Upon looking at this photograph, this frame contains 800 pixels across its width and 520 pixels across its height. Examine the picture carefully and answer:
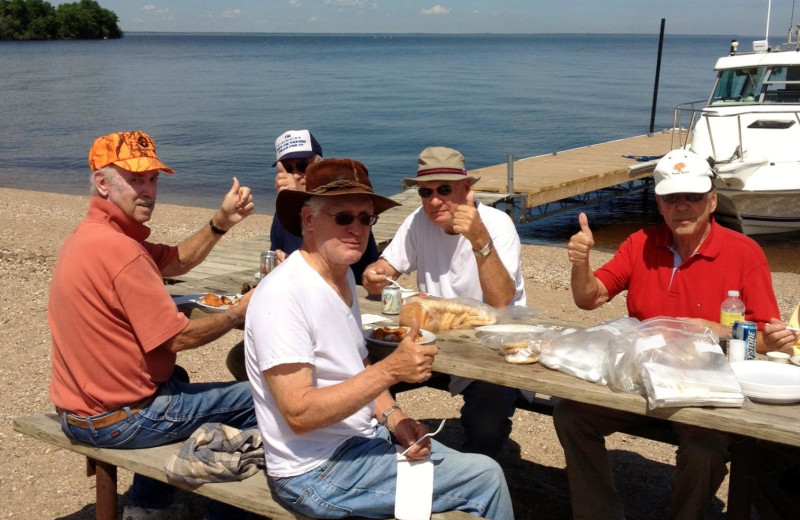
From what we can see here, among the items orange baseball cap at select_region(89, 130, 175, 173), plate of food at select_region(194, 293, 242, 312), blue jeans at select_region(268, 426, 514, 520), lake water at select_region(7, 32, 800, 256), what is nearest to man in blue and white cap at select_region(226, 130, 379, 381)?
plate of food at select_region(194, 293, 242, 312)

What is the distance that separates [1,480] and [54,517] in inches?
22.8

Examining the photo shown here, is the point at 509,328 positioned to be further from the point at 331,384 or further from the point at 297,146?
the point at 297,146

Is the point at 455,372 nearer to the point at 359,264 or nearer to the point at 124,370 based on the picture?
the point at 124,370

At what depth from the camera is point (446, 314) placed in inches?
150

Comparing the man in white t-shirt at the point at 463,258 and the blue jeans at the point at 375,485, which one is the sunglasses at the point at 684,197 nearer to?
the man in white t-shirt at the point at 463,258

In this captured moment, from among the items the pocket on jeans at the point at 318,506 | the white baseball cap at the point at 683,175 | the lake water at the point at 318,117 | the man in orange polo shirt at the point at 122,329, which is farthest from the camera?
the lake water at the point at 318,117

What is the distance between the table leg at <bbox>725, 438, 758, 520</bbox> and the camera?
3.26m

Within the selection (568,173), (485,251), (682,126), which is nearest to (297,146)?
(485,251)

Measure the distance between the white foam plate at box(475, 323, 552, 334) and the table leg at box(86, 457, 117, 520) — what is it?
1.75 metres

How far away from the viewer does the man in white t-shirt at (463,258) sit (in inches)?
159

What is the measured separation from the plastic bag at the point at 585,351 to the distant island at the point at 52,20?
154437mm

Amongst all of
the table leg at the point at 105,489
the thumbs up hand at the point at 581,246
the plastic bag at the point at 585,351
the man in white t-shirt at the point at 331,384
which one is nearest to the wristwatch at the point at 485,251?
the thumbs up hand at the point at 581,246

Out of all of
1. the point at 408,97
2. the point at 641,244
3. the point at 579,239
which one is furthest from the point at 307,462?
the point at 408,97

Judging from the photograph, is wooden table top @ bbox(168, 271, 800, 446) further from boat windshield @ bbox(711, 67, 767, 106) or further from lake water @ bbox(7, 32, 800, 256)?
lake water @ bbox(7, 32, 800, 256)
